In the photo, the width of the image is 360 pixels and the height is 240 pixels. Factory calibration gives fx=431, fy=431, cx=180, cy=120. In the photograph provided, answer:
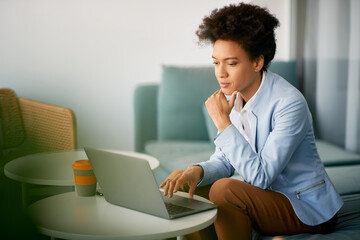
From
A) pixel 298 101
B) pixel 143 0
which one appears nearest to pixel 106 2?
pixel 143 0

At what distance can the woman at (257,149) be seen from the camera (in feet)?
3.83

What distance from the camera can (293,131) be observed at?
46.9 inches

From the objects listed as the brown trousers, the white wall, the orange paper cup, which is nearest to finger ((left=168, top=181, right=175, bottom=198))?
the brown trousers

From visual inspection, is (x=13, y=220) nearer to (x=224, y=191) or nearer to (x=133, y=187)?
(x=133, y=187)

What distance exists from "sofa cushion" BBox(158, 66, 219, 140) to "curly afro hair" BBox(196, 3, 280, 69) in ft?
4.66

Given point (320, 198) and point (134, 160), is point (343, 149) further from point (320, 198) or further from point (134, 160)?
point (134, 160)

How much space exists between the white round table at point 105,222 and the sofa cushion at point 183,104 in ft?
5.18

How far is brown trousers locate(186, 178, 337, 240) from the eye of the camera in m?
1.13

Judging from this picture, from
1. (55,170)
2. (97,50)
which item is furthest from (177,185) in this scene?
(97,50)

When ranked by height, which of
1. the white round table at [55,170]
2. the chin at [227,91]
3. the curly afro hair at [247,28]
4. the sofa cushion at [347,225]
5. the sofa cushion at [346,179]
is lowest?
the sofa cushion at [346,179]

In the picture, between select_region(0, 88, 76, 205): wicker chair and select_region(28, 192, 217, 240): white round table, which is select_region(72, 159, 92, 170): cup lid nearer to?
select_region(28, 192, 217, 240): white round table

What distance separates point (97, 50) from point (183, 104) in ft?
2.78

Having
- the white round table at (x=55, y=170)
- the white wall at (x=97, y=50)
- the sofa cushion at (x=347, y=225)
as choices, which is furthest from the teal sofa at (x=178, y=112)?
the sofa cushion at (x=347, y=225)

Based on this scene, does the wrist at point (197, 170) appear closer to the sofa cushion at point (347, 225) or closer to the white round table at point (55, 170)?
the sofa cushion at point (347, 225)
